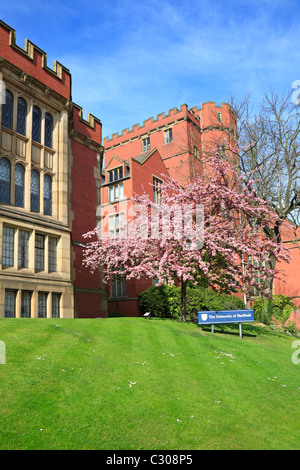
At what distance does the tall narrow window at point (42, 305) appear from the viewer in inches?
755

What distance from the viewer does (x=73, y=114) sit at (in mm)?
26125

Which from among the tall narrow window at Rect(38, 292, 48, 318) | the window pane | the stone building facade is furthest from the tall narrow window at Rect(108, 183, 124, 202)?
the window pane

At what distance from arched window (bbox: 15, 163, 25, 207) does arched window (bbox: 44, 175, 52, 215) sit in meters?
1.67

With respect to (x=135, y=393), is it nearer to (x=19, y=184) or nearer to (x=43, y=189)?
(x=19, y=184)

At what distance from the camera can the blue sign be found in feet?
56.6

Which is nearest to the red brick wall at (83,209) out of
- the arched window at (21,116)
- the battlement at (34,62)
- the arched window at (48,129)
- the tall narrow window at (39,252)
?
the battlement at (34,62)

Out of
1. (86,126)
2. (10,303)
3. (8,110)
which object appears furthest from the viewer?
(86,126)

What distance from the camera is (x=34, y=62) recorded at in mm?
21516

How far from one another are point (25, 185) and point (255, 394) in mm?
15222

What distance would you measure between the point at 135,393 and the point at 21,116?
16921mm

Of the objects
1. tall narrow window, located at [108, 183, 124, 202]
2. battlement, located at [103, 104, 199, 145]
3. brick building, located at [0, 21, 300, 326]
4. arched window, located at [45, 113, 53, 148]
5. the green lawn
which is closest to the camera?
the green lawn

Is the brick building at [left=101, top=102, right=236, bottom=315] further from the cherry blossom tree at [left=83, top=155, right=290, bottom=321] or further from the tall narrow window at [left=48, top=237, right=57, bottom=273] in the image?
the tall narrow window at [left=48, top=237, right=57, bottom=273]

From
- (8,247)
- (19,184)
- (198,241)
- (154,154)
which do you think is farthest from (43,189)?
(154,154)

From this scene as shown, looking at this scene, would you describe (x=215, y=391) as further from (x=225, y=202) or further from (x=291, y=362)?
(x=225, y=202)
